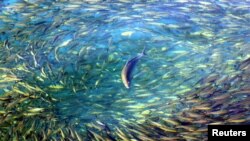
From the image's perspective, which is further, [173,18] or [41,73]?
[173,18]

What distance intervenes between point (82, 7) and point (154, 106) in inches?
95.9

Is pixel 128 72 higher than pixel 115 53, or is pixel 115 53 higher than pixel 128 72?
pixel 115 53

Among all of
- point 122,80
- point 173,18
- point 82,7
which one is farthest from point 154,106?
point 82,7

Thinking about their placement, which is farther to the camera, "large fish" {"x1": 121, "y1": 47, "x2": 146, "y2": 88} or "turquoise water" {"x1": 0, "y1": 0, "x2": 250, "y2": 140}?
"large fish" {"x1": 121, "y1": 47, "x2": 146, "y2": 88}

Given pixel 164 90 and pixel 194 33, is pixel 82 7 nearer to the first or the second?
pixel 194 33

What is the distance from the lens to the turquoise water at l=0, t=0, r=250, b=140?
16.6ft

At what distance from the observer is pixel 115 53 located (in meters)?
5.83

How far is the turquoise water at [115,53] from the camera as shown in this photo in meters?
5.05

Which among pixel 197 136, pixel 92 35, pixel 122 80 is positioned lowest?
pixel 197 136

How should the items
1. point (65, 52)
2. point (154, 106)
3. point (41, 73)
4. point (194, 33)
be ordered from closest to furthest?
point (154, 106), point (41, 73), point (65, 52), point (194, 33)

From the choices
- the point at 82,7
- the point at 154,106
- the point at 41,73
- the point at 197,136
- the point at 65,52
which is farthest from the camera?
the point at 82,7

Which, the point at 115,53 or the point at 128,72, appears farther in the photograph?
the point at 115,53

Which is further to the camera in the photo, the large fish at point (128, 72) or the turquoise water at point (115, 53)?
the large fish at point (128, 72)

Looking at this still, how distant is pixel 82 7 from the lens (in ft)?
22.0
